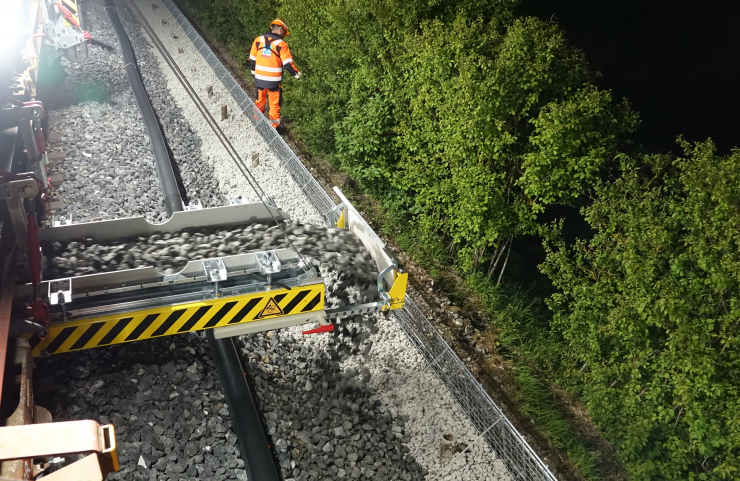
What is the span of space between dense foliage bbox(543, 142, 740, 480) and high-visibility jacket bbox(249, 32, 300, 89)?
6789 millimetres

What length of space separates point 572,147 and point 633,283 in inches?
74.9

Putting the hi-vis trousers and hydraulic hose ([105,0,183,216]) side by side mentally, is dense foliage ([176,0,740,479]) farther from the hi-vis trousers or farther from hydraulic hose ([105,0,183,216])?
hydraulic hose ([105,0,183,216])

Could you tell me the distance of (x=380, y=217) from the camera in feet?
33.1

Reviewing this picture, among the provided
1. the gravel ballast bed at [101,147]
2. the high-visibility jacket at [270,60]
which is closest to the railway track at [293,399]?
the gravel ballast bed at [101,147]

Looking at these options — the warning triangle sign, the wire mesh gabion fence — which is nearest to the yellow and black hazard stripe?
the warning triangle sign

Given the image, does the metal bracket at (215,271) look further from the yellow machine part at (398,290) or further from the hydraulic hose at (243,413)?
the yellow machine part at (398,290)

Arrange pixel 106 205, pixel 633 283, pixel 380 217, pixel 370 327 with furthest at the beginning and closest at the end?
pixel 380 217 → pixel 106 205 → pixel 370 327 → pixel 633 283

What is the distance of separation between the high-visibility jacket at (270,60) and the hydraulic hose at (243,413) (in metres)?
6.81

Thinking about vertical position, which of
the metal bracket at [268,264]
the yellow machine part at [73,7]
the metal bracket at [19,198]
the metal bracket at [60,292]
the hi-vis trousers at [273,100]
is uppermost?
the yellow machine part at [73,7]

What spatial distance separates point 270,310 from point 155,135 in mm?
7252

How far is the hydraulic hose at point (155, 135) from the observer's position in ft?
29.6

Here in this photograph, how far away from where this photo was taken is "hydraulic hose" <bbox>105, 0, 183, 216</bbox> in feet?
29.6

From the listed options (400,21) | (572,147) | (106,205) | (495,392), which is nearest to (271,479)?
(495,392)

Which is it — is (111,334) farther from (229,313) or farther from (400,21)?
(400,21)
